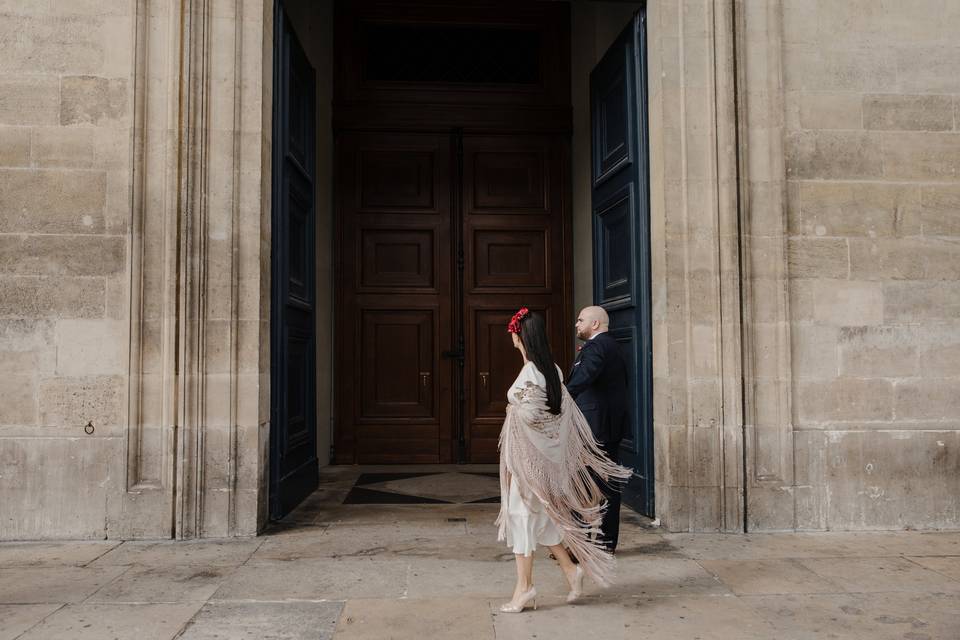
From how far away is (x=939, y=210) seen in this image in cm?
574

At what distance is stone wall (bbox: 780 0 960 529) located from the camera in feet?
18.3

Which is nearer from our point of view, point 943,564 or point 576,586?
point 576,586

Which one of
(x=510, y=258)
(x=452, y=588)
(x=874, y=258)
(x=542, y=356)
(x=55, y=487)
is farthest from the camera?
(x=510, y=258)

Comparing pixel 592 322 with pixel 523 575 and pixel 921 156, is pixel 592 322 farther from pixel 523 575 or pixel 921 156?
pixel 921 156

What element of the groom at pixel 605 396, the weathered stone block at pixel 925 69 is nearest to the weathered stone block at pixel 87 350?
the groom at pixel 605 396

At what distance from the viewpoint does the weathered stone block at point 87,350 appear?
5.26 meters

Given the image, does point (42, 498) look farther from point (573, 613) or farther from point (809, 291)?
point (809, 291)

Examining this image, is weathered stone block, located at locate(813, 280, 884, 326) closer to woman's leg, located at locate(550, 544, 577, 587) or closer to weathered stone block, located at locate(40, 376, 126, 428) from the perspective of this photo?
woman's leg, located at locate(550, 544, 577, 587)

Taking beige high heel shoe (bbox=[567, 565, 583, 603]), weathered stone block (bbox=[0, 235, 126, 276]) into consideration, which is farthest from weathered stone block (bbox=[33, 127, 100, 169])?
beige high heel shoe (bbox=[567, 565, 583, 603])

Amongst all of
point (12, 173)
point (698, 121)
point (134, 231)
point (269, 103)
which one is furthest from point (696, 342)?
point (12, 173)

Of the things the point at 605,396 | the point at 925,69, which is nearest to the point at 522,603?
the point at 605,396

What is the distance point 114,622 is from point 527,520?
6.35 feet

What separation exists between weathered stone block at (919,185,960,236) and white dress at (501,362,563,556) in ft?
11.7

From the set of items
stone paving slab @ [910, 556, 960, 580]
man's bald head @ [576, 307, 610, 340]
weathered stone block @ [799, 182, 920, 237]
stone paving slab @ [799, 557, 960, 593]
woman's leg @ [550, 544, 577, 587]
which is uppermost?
weathered stone block @ [799, 182, 920, 237]
